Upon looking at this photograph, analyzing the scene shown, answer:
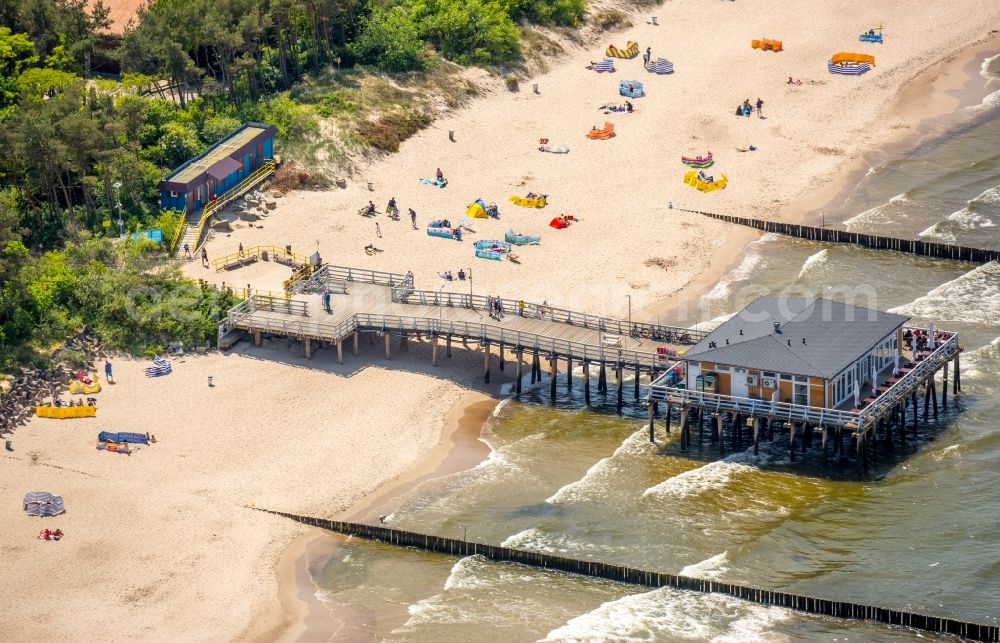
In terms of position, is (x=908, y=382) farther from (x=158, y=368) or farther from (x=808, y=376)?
(x=158, y=368)

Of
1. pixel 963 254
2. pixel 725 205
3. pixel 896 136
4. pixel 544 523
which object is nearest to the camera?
pixel 544 523

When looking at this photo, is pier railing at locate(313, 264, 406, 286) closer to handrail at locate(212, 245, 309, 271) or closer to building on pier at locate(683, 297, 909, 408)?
handrail at locate(212, 245, 309, 271)

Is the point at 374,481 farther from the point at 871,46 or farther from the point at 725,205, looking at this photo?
the point at 871,46

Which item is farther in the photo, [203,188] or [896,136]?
[896,136]

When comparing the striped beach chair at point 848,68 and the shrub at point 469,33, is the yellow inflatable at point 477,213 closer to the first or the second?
the shrub at point 469,33

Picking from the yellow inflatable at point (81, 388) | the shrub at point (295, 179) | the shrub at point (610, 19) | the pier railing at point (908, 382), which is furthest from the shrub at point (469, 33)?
the pier railing at point (908, 382)

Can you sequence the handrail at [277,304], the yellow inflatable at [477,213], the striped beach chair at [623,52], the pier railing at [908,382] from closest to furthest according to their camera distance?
the pier railing at [908,382], the handrail at [277,304], the yellow inflatable at [477,213], the striped beach chair at [623,52]

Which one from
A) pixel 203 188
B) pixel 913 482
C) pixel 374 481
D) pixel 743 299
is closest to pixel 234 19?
pixel 203 188
